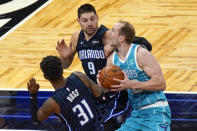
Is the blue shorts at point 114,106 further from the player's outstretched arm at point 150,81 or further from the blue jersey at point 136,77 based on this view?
the player's outstretched arm at point 150,81

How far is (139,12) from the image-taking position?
43.2ft

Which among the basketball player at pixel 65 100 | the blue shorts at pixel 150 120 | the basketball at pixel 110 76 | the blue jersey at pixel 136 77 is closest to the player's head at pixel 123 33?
the blue jersey at pixel 136 77

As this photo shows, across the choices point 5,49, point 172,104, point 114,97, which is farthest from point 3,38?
point 114,97

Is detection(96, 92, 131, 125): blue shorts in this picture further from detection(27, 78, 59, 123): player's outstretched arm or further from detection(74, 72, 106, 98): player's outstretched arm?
detection(27, 78, 59, 123): player's outstretched arm

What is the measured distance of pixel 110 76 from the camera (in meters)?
6.61

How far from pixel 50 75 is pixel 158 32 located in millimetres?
6133

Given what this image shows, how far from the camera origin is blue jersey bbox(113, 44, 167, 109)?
6.62 metres

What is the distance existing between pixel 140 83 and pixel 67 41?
17.7ft

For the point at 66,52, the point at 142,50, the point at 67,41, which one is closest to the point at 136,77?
the point at 142,50

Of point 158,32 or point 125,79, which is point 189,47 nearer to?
point 158,32

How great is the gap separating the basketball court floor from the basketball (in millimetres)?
2079

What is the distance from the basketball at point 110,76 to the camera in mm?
6590

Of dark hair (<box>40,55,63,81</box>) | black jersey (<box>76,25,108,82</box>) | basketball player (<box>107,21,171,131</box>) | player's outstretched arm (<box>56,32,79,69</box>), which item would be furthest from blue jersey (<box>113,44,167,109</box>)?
player's outstretched arm (<box>56,32,79,69</box>)

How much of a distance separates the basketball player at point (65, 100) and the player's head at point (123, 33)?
0.65 metres
